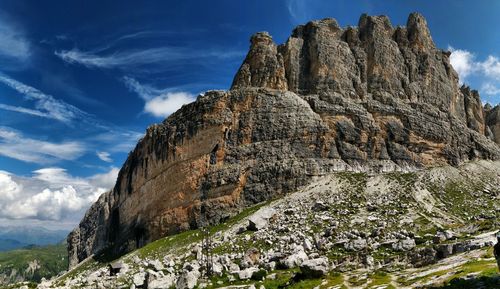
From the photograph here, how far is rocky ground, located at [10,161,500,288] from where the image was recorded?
181ft

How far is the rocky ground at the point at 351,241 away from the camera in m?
55.1

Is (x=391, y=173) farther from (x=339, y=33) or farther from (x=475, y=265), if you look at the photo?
(x=475, y=265)

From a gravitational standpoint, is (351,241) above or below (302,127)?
below

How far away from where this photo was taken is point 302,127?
12269 centimetres

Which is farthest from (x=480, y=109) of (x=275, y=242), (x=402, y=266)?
(x=402, y=266)

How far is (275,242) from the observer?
86.6 metres

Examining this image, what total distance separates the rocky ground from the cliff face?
854cm

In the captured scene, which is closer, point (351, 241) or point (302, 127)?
point (351, 241)

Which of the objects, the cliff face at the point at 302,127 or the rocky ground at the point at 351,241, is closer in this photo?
the rocky ground at the point at 351,241

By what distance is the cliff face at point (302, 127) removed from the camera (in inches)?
4715

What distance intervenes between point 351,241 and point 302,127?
50.4 meters

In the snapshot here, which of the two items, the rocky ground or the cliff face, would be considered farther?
the cliff face

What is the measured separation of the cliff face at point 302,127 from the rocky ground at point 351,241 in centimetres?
854

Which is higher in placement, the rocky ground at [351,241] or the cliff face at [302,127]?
the cliff face at [302,127]
